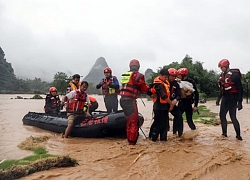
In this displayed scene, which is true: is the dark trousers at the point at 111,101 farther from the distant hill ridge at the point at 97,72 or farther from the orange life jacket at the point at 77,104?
the distant hill ridge at the point at 97,72

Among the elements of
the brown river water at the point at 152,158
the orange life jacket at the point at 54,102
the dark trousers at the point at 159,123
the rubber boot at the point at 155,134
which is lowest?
the brown river water at the point at 152,158

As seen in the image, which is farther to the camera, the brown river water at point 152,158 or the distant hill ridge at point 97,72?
the distant hill ridge at point 97,72

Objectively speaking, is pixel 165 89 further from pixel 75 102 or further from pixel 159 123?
pixel 75 102

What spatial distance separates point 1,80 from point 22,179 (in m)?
57.1

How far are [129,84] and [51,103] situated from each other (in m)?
4.06

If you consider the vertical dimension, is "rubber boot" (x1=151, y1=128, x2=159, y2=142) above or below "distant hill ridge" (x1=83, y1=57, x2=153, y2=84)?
below

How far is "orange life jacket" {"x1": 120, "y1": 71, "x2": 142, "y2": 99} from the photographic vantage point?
193 inches

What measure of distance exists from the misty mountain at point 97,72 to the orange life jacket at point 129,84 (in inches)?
4871

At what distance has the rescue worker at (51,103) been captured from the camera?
26.3ft

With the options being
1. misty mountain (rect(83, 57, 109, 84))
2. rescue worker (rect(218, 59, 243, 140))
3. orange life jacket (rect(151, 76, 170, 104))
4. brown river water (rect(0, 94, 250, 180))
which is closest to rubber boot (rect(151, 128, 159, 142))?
brown river water (rect(0, 94, 250, 180))

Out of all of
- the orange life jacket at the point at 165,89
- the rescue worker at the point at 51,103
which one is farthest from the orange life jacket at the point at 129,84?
the rescue worker at the point at 51,103

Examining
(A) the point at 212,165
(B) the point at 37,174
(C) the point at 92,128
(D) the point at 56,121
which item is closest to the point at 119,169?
(B) the point at 37,174

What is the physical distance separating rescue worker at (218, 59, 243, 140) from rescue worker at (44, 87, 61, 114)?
5079 millimetres

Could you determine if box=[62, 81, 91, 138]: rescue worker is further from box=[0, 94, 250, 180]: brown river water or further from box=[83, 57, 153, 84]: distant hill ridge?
box=[83, 57, 153, 84]: distant hill ridge
